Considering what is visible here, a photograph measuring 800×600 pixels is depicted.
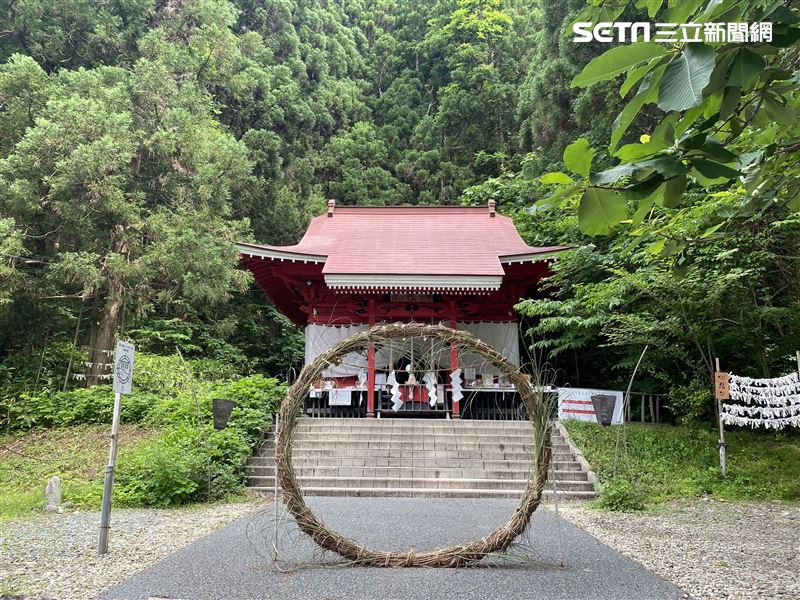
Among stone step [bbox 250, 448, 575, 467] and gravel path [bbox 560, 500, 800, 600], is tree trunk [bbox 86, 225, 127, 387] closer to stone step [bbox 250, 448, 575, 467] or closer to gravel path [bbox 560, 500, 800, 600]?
stone step [bbox 250, 448, 575, 467]

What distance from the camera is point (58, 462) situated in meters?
8.31

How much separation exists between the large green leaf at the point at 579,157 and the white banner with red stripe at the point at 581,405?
28.2 feet

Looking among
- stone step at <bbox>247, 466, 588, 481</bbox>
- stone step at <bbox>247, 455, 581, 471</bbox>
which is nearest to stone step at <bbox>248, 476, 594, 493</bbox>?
stone step at <bbox>247, 466, 588, 481</bbox>

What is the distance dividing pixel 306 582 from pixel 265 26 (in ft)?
84.2

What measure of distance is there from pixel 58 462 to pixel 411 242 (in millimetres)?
8384

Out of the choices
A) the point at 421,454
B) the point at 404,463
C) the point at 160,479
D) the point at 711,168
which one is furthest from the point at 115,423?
the point at 421,454

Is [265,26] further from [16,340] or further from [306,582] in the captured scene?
[306,582]

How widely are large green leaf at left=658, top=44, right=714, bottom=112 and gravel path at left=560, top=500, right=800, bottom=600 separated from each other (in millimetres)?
2929

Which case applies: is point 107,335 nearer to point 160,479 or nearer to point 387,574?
point 160,479

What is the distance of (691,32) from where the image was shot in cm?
171

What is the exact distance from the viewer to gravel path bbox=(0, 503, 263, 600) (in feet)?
10.8

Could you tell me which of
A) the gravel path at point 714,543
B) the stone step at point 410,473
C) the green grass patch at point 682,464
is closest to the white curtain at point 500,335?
the green grass patch at point 682,464

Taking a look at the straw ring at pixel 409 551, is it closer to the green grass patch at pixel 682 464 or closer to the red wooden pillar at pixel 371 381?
the green grass patch at pixel 682 464

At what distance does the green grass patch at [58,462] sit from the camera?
6512mm
